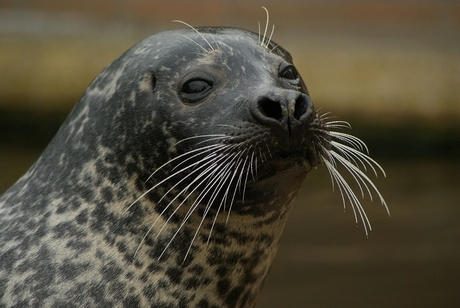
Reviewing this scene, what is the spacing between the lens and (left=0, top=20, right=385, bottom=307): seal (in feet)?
11.3

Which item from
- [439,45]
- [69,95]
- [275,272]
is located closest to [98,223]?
[275,272]

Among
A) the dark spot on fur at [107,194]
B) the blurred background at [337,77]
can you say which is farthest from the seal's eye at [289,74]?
the blurred background at [337,77]

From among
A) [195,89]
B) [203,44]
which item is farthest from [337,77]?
[195,89]

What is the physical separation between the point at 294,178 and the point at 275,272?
3.90 meters

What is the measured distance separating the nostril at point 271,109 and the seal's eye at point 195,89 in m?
0.29

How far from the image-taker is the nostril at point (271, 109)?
3334 mm

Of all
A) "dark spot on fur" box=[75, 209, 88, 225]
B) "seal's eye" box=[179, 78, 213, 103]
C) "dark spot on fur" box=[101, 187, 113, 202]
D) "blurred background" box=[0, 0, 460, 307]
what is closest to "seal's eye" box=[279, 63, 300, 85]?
"seal's eye" box=[179, 78, 213, 103]

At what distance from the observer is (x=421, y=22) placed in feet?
37.1

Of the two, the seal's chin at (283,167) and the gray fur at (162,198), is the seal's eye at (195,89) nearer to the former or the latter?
the gray fur at (162,198)

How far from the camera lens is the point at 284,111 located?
3309mm

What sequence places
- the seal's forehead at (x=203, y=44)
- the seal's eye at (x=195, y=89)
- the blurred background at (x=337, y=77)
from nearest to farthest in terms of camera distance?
the seal's eye at (x=195, y=89)
the seal's forehead at (x=203, y=44)
the blurred background at (x=337, y=77)

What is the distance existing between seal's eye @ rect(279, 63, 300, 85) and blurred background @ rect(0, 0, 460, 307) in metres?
4.39

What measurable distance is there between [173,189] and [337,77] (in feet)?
23.9

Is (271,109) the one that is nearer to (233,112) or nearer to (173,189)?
(233,112)
